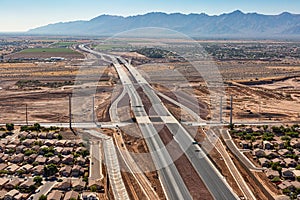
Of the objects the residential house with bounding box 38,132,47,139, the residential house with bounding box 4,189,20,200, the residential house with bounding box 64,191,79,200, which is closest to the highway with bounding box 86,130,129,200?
the residential house with bounding box 64,191,79,200

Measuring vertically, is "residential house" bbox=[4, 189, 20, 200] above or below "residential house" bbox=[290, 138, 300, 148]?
below

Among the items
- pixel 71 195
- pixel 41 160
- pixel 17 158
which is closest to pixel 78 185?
pixel 71 195

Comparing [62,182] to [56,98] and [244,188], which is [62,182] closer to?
[244,188]

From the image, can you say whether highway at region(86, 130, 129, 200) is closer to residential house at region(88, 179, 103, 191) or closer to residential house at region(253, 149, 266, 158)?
residential house at region(88, 179, 103, 191)

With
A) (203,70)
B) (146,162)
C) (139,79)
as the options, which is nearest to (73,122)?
(146,162)

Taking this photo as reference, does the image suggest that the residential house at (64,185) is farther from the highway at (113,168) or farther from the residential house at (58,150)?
the residential house at (58,150)

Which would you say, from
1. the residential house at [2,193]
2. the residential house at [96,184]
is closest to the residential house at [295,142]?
the residential house at [96,184]

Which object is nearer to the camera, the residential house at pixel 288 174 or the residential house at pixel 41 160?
the residential house at pixel 288 174

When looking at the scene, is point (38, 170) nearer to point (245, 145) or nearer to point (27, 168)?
point (27, 168)
